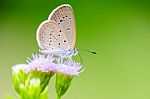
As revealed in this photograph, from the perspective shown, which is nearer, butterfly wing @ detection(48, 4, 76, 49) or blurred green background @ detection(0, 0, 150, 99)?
butterfly wing @ detection(48, 4, 76, 49)

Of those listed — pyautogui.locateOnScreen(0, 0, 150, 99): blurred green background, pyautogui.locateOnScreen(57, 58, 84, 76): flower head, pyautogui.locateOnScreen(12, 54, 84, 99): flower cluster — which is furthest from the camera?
pyautogui.locateOnScreen(0, 0, 150, 99): blurred green background

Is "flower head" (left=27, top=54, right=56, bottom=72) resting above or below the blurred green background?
above

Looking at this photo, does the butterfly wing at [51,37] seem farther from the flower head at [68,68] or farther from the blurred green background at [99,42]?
the blurred green background at [99,42]

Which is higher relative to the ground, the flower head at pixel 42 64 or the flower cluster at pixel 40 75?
the flower head at pixel 42 64

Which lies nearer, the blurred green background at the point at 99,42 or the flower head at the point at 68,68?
the flower head at the point at 68,68

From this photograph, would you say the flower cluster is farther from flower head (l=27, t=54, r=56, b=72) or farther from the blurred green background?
the blurred green background

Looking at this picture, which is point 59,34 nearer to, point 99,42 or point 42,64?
point 42,64

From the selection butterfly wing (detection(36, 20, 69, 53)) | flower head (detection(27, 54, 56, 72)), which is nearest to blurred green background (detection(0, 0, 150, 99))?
butterfly wing (detection(36, 20, 69, 53))

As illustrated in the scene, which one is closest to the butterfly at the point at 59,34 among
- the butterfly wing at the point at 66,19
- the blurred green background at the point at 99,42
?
the butterfly wing at the point at 66,19
